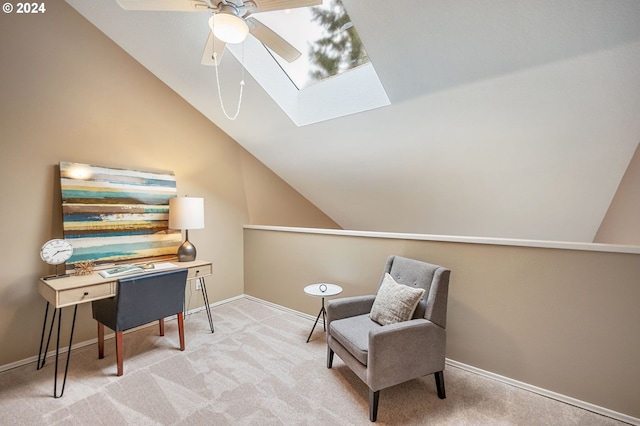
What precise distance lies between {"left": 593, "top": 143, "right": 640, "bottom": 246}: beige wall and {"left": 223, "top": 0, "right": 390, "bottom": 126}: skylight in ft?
6.82

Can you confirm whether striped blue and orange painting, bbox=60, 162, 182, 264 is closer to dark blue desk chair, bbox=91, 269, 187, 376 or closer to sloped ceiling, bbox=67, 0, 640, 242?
dark blue desk chair, bbox=91, 269, 187, 376

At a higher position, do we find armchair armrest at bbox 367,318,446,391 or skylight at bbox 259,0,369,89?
skylight at bbox 259,0,369,89

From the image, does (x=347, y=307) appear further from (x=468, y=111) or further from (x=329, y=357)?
(x=468, y=111)

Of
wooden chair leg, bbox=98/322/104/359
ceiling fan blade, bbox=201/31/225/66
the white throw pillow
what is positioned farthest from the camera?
wooden chair leg, bbox=98/322/104/359

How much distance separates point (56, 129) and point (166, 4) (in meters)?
1.73

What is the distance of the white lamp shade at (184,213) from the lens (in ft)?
9.75

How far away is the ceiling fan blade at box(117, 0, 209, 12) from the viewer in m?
1.56

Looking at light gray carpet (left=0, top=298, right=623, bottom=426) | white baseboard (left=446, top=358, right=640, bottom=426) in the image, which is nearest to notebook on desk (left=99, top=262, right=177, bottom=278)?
light gray carpet (left=0, top=298, right=623, bottom=426)

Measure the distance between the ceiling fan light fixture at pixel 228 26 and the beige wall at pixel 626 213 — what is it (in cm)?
297

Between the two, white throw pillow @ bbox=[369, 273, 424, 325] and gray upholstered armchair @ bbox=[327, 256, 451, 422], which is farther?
white throw pillow @ bbox=[369, 273, 424, 325]

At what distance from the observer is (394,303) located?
2102 millimetres

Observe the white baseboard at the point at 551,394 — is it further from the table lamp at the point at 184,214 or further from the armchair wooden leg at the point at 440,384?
the table lamp at the point at 184,214

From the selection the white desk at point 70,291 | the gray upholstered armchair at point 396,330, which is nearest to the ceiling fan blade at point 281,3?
the gray upholstered armchair at point 396,330

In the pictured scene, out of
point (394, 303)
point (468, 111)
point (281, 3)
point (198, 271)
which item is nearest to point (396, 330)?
point (394, 303)
